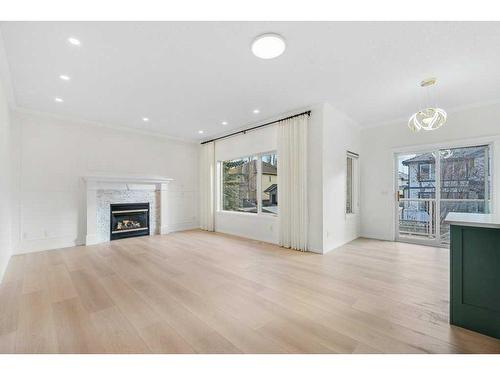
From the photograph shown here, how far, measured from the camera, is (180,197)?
668 centimetres

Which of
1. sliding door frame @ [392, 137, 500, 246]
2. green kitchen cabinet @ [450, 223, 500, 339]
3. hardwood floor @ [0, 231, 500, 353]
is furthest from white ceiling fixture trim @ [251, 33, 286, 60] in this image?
→ sliding door frame @ [392, 137, 500, 246]

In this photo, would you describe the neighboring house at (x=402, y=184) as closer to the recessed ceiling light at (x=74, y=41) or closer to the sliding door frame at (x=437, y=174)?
the sliding door frame at (x=437, y=174)

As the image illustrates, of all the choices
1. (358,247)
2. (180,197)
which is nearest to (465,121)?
(358,247)

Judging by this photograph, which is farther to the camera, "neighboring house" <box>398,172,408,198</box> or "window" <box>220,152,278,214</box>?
"window" <box>220,152,278,214</box>

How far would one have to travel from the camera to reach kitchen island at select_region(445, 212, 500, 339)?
1782 millimetres

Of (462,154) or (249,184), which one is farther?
(249,184)

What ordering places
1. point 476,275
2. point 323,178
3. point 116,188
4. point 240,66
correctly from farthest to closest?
point 116,188 → point 323,178 → point 240,66 → point 476,275

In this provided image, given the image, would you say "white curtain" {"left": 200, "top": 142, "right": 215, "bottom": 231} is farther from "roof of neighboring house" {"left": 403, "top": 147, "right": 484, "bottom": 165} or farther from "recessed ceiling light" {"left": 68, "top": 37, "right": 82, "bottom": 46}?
"roof of neighboring house" {"left": 403, "top": 147, "right": 484, "bottom": 165}

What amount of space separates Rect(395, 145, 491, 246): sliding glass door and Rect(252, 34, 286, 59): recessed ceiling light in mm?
4097

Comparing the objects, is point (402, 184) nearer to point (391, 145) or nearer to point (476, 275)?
point (391, 145)

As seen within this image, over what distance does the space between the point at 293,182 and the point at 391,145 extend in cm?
266

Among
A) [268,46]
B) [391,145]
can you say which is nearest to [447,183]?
[391,145]

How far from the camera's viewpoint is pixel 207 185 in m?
6.60

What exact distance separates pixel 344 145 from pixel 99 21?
14.8 ft
